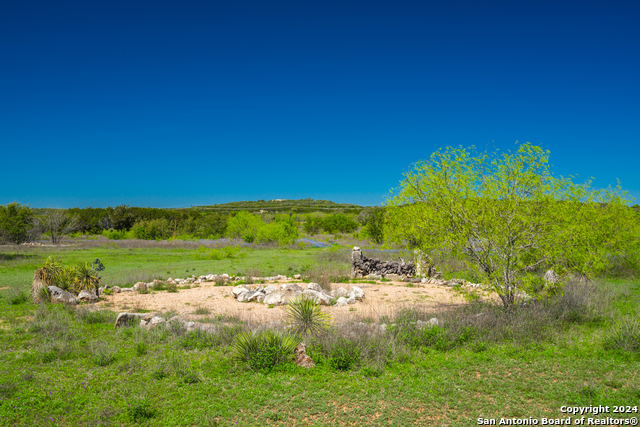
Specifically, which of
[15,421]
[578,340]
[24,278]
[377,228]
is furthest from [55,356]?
[377,228]

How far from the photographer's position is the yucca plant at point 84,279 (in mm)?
14023

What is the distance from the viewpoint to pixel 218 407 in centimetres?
525

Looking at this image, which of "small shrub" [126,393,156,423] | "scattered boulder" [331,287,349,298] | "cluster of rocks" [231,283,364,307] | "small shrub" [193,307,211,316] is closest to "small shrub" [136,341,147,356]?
"small shrub" [126,393,156,423]

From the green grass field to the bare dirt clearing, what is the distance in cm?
259

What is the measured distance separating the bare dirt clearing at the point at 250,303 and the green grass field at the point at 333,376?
2590mm

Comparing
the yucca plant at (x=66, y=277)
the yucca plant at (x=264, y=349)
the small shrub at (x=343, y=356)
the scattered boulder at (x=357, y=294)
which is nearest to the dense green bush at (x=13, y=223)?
the yucca plant at (x=66, y=277)

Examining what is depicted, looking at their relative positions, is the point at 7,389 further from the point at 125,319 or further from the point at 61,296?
the point at 61,296

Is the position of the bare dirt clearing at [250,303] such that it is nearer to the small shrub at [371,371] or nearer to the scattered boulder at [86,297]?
the scattered boulder at [86,297]

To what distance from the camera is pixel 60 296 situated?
12.7m

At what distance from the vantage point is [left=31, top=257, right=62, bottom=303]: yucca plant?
12.8 meters

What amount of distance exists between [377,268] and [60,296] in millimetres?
15870

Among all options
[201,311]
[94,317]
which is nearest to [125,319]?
[94,317]

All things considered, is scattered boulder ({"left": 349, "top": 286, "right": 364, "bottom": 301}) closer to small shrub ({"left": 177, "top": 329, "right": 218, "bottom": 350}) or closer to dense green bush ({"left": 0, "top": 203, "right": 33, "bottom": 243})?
small shrub ({"left": 177, "top": 329, "right": 218, "bottom": 350})

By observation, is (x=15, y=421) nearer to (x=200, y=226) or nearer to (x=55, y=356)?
(x=55, y=356)
